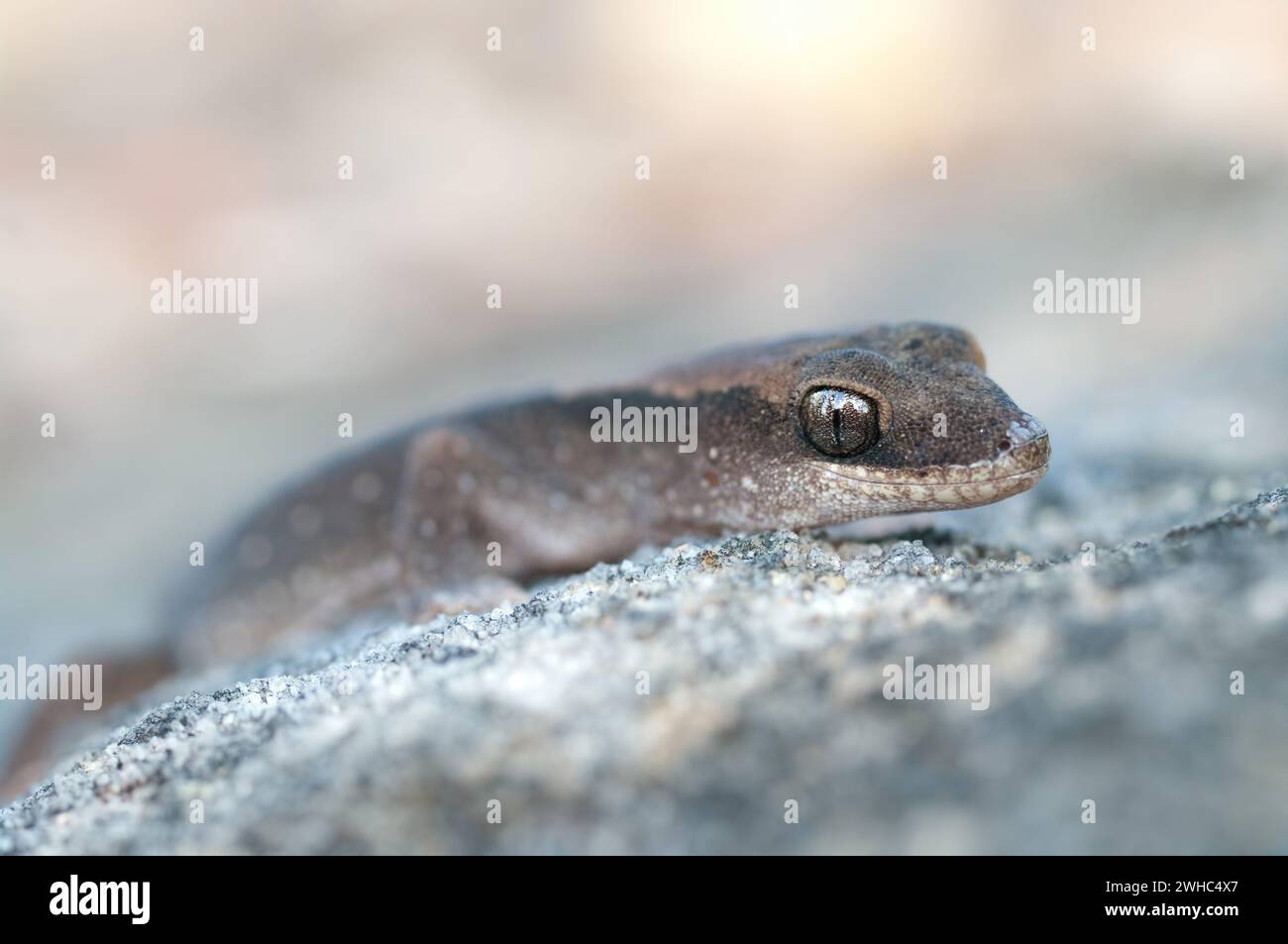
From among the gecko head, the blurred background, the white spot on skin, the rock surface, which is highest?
the blurred background

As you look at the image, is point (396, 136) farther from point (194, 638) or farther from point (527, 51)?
point (194, 638)

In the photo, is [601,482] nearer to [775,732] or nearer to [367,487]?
[367,487]

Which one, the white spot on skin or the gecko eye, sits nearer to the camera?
the gecko eye

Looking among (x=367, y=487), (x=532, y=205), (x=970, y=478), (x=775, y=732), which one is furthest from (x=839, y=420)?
(x=532, y=205)

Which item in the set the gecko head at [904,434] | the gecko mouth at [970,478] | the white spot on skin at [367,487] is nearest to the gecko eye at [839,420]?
the gecko head at [904,434]

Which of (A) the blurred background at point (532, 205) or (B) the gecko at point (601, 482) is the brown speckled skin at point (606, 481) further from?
(A) the blurred background at point (532, 205)

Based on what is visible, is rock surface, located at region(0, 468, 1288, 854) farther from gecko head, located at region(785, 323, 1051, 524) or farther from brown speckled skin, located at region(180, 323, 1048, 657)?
brown speckled skin, located at region(180, 323, 1048, 657)

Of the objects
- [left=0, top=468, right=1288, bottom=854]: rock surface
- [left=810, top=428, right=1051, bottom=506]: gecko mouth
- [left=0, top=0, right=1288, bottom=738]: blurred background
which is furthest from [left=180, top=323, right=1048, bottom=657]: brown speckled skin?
[left=0, top=0, right=1288, bottom=738]: blurred background
